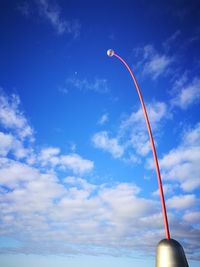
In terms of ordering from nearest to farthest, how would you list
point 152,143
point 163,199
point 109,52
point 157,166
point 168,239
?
point 168,239
point 163,199
point 157,166
point 152,143
point 109,52

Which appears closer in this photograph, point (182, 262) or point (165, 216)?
point (182, 262)

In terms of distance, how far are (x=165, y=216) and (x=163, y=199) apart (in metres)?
0.56

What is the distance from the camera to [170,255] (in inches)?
250

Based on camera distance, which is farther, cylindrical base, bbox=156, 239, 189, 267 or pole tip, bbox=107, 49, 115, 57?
pole tip, bbox=107, 49, 115, 57

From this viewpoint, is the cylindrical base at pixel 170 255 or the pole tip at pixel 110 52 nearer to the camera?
the cylindrical base at pixel 170 255

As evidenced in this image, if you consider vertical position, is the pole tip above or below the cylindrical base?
above

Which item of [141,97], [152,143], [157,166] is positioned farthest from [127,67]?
[157,166]

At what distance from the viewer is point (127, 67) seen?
11.2 meters

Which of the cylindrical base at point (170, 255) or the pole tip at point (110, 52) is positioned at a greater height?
the pole tip at point (110, 52)

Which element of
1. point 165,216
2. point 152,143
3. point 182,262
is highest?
point 152,143

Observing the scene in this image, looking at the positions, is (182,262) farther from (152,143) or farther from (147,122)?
(147,122)

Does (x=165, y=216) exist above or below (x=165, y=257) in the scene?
above

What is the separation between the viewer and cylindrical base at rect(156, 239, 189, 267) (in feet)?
20.5

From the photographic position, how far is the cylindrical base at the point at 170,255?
20.5ft
